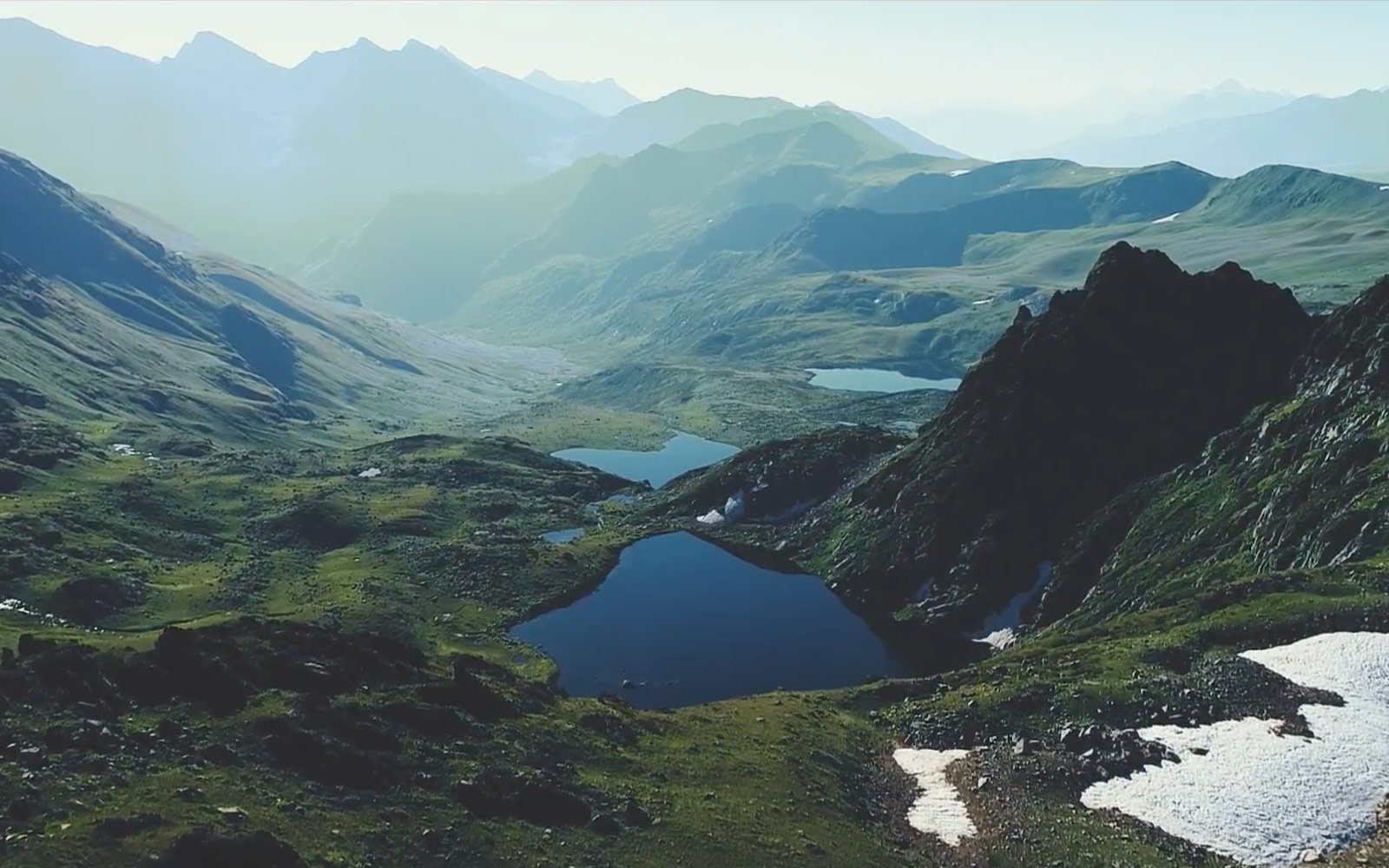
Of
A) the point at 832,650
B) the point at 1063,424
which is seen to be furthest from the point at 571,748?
the point at 1063,424

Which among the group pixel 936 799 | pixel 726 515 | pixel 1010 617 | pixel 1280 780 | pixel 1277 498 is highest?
pixel 1277 498

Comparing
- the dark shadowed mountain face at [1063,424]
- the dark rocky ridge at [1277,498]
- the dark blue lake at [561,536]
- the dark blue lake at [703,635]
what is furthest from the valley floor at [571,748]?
the dark blue lake at [561,536]

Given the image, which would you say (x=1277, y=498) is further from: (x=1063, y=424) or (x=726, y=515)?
(x=726, y=515)

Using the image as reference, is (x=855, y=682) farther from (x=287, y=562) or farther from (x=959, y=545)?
(x=287, y=562)

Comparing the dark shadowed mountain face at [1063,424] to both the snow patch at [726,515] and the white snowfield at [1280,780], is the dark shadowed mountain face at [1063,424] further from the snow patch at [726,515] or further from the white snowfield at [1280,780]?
the white snowfield at [1280,780]

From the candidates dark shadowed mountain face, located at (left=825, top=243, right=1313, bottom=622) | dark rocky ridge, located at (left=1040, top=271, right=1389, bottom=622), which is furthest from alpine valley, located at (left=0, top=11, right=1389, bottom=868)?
dark shadowed mountain face, located at (left=825, top=243, right=1313, bottom=622)

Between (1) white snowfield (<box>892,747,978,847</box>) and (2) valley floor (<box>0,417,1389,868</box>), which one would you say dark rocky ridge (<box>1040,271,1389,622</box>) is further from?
(1) white snowfield (<box>892,747,978,847</box>)

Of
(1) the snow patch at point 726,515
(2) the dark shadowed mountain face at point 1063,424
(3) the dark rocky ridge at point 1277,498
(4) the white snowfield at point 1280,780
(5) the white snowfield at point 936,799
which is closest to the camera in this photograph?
(4) the white snowfield at point 1280,780
